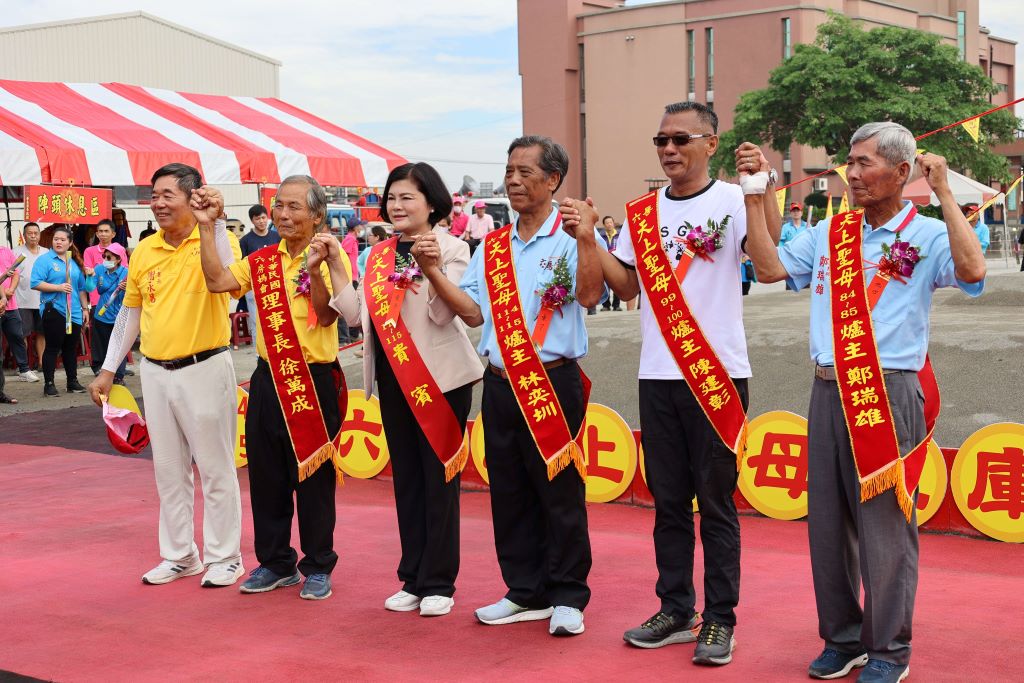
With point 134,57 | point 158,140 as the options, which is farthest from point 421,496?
point 134,57

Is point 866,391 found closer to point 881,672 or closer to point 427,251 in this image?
point 881,672

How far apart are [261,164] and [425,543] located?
10964 mm

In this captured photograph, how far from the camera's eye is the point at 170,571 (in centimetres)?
505

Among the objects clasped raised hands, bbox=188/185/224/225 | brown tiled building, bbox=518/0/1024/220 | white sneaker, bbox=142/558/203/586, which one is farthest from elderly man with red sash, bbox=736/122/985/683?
brown tiled building, bbox=518/0/1024/220

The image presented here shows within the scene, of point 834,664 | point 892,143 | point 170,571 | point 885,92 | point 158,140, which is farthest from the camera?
point 885,92

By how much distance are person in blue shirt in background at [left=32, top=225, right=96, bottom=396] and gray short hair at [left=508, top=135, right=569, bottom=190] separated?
857 cm

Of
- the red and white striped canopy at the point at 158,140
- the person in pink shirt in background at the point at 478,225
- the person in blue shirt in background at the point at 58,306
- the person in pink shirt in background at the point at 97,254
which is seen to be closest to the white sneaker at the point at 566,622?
the person in blue shirt in background at the point at 58,306

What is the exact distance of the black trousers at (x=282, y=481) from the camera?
4.75 metres

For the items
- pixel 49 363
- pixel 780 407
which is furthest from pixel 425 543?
pixel 49 363

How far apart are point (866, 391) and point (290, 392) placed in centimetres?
226

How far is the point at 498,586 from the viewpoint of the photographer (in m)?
4.89

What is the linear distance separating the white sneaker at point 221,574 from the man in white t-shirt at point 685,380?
188 cm

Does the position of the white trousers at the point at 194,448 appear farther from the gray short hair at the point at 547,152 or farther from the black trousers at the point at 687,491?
the black trousers at the point at 687,491

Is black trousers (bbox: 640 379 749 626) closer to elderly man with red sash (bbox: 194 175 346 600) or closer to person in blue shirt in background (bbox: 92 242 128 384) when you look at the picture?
elderly man with red sash (bbox: 194 175 346 600)
